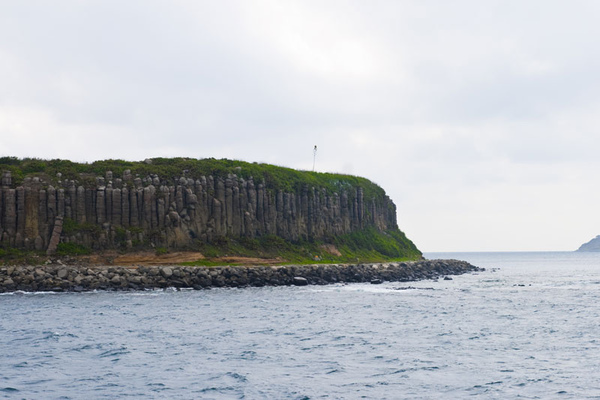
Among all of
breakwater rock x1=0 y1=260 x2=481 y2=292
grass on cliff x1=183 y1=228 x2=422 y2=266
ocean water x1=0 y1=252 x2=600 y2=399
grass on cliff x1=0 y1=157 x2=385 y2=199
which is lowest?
ocean water x1=0 y1=252 x2=600 y2=399

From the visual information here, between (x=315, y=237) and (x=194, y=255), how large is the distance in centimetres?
3031

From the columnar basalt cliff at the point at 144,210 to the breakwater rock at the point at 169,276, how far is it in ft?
33.6

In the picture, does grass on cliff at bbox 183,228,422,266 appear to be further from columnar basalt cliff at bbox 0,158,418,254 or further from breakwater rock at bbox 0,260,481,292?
breakwater rock at bbox 0,260,481,292

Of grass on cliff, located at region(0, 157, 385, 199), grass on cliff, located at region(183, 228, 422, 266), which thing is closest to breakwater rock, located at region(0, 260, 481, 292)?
grass on cliff, located at region(183, 228, 422, 266)

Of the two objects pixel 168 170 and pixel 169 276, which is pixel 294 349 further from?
pixel 168 170

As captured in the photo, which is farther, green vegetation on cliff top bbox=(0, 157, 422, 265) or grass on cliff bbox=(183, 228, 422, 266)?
grass on cliff bbox=(183, 228, 422, 266)

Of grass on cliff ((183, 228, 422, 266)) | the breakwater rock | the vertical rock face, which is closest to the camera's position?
the breakwater rock

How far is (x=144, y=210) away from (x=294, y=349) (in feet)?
205

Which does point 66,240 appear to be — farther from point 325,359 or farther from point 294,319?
point 325,359

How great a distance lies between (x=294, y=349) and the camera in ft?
124

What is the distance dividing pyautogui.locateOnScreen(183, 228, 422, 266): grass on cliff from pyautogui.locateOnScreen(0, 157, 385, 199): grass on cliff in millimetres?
10841

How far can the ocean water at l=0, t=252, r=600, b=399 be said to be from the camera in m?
28.4

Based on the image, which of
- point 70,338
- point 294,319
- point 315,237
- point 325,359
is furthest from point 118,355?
point 315,237

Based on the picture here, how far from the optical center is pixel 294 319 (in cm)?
5100
